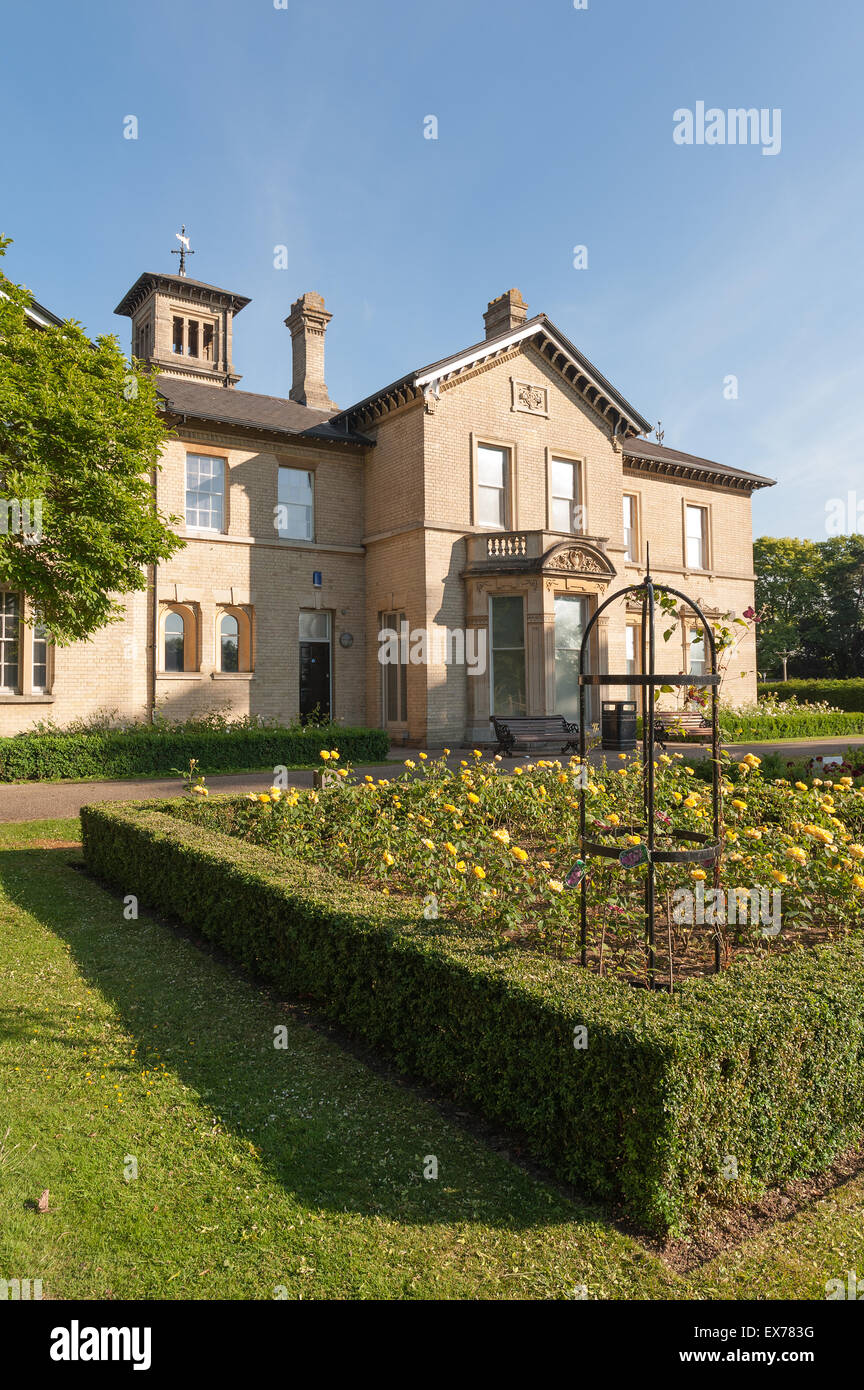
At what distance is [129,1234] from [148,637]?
59.3 ft

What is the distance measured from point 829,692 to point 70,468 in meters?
31.2

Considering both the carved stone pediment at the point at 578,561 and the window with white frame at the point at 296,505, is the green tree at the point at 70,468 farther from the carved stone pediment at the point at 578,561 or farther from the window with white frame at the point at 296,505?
the carved stone pediment at the point at 578,561

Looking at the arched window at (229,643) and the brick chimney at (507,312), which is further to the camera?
the brick chimney at (507,312)

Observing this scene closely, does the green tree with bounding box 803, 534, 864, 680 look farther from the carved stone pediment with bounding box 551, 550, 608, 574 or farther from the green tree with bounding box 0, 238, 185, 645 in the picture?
the green tree with bounding box 0, 238, 185, 645

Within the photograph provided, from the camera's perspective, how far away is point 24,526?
47.3 ft

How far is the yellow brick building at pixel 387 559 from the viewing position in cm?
2030

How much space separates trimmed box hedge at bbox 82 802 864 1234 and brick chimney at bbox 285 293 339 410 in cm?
2460

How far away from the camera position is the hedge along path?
3.04 metres

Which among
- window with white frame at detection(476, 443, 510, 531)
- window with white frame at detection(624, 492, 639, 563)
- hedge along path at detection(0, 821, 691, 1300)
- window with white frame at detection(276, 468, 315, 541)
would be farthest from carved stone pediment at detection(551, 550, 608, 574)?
hedge along path at detection(0, 821, 691, 1300)

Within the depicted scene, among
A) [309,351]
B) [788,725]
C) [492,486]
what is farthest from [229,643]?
[788,725]

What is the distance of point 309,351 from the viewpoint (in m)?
27.4

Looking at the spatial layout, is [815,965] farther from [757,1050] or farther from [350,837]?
[350,837]

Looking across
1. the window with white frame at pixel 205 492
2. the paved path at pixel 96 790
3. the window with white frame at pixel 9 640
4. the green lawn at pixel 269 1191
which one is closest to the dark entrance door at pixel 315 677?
the window with white frame at pixel 205 492

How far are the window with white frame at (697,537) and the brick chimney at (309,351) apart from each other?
1241cm
